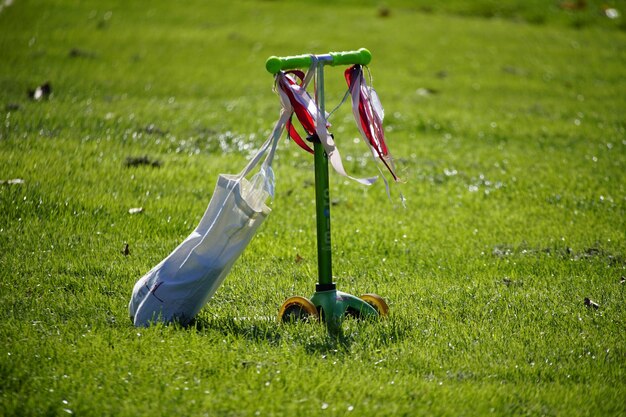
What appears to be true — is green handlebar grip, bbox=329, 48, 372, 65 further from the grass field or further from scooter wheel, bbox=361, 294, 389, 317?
the grass field

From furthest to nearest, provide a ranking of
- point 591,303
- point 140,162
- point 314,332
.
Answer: point 140,162
point 591,303
point 314,332

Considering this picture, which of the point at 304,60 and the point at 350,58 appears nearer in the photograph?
the point at 304,60

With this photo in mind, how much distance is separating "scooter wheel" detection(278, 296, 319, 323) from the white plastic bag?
1.23 feet

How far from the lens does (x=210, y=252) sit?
452cm

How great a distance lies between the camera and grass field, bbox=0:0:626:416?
3.90 meters

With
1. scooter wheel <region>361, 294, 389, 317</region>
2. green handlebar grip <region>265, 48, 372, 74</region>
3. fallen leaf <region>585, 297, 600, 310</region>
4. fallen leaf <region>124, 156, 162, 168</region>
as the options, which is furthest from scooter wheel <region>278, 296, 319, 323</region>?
fallen leaf <region>124, 156, 162, 168</region>

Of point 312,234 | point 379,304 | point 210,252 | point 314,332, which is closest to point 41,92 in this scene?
point 312,234

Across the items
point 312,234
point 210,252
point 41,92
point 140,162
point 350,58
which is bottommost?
point 312,234

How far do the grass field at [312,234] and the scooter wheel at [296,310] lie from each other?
0.28ft

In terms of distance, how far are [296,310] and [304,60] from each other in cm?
131

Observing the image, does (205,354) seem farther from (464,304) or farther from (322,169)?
(464,304)

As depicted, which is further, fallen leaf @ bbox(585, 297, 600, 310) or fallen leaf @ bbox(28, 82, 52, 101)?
fallen leaf @ bbox(28, 82, 52, 101)

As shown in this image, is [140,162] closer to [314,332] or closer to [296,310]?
[296,310]

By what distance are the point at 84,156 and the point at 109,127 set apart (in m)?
1.25
